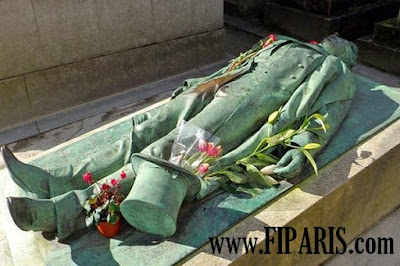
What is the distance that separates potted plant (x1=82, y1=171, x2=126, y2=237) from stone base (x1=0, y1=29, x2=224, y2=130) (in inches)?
119

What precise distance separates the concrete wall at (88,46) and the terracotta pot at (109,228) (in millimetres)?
3108

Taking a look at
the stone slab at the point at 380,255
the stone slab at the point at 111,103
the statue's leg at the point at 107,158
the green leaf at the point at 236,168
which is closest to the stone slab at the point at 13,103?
the stone slab at the point at 111,103

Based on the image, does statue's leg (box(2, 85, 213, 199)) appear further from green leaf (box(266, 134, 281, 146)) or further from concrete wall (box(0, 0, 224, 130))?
concrete wall (box(0, 0, 224, 130))

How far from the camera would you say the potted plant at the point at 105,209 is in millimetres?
2352

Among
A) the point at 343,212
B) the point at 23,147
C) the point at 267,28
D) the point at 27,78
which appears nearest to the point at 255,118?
the point at 343,212

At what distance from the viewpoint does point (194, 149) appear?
8.77 feet

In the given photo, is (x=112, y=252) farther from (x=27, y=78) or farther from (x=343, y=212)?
(x=27, y=78)

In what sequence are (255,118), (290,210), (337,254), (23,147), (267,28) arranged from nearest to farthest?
(290,210)
(255,118)
(337,254)
(23,147)
(267,28)

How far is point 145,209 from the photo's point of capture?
2197mm

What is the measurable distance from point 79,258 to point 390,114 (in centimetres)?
265

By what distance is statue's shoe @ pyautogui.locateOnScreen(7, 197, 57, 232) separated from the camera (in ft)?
6.90

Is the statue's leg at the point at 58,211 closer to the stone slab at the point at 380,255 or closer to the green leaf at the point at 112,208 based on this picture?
the green leaf at the point at 112,208

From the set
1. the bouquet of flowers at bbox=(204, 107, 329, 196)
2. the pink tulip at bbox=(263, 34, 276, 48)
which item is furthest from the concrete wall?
the bouquet of flowers at bbox=(204, 107, 329, 196)

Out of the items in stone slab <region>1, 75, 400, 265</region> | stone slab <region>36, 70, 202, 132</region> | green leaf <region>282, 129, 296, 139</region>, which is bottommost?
stone slab <region>36, 70, 202, 132</region>
